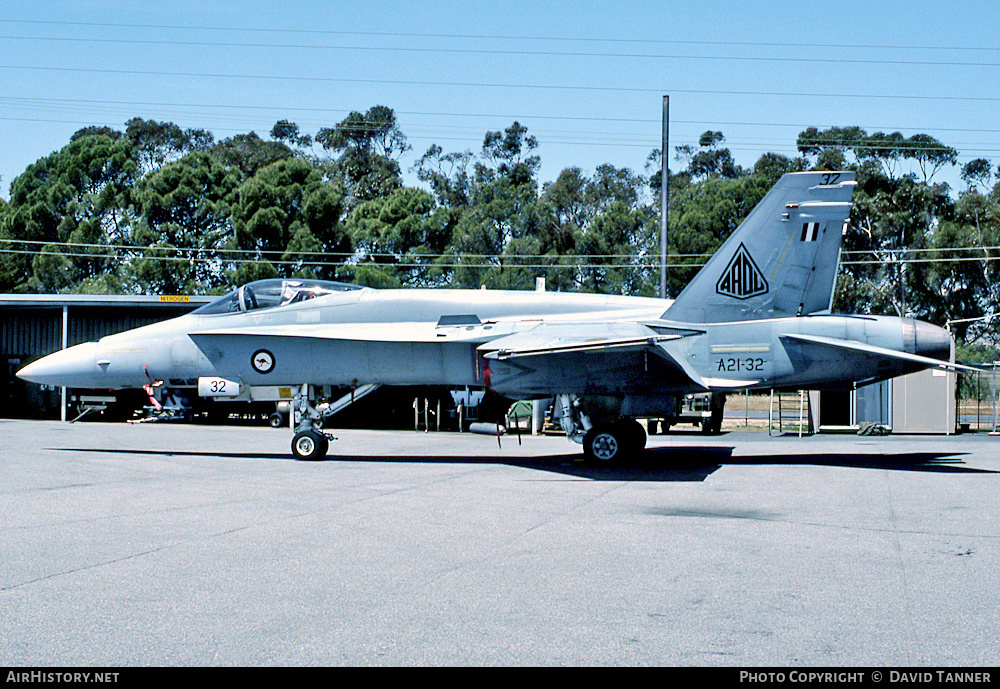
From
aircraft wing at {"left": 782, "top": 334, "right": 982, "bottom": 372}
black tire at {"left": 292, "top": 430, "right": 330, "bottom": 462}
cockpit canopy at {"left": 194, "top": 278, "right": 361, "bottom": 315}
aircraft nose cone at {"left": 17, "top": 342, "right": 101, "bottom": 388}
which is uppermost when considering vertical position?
cockpit canopy at {"left": 194, "top": 278, "right": 361, "bottom": 315}

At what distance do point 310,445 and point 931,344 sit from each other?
398 inches

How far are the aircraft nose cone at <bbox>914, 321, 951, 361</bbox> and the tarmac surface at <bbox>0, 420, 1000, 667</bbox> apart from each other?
1.86 meters

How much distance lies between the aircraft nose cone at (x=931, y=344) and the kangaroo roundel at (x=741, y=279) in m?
2.43

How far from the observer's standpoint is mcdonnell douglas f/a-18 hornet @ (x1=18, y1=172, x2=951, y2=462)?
1359cm

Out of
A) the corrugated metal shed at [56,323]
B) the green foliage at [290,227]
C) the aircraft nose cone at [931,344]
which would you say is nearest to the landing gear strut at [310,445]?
the aircraft nose cone at [931,344]

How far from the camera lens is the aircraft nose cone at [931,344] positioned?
13.6 meters

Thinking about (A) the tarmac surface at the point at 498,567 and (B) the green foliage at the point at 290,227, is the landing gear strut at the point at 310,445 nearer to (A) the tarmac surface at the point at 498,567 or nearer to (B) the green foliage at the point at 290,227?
(A) the tarmac surface at the point at 498,567

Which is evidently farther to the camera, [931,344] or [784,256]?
[784,256]

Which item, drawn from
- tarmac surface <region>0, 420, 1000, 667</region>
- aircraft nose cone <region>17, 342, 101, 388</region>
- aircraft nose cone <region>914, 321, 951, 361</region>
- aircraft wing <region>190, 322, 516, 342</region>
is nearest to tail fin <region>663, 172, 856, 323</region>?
aircraft nose cone <region>914, 321, 951, 361</region>

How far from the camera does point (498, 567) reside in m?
6.42

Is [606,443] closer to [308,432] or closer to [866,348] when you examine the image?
[866,348]

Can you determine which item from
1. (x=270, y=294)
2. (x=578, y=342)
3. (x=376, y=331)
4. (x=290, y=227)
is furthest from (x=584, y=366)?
(x=290, y=227)

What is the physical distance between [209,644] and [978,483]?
10.7 metres

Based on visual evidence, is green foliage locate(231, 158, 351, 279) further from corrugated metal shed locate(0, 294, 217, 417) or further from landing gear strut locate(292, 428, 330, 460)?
landing gear strut locate(292, 428, 330, 460)
